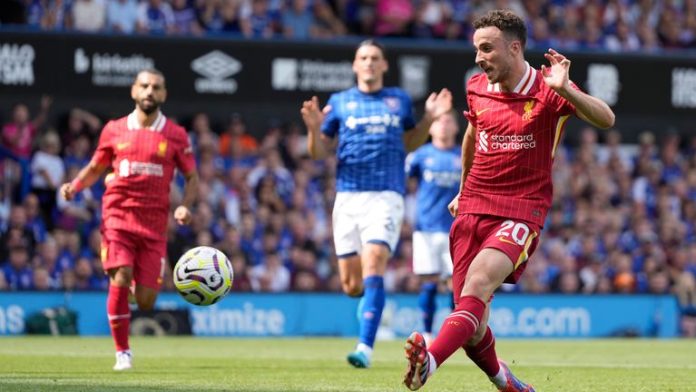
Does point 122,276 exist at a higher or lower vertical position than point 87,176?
lower

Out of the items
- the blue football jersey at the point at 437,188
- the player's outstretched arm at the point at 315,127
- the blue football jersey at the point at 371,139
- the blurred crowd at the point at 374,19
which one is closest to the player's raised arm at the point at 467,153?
the player's outstretched arm at the point at 315,127

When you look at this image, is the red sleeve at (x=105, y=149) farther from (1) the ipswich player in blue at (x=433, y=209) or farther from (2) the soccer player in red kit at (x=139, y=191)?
(1) the ipswich player in blue at (x=433, y=209)

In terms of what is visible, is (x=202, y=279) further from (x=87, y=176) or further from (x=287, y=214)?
(x=287, y=214)

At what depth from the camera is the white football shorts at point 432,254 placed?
14844mm

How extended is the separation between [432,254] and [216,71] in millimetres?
7372

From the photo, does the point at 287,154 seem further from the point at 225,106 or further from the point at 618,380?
the point at 618,380

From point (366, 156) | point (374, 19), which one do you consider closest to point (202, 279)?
point (366, 156)

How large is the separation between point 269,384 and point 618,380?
106 inches

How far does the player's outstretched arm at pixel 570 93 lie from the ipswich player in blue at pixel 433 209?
24.4ft

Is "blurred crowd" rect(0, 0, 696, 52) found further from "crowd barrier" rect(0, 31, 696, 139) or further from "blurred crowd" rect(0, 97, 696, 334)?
"blurred crowd" rect(0, 97, 696, 334)

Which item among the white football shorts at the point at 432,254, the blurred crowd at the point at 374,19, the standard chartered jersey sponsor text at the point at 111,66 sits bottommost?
the white football shorts at the point at 432,254

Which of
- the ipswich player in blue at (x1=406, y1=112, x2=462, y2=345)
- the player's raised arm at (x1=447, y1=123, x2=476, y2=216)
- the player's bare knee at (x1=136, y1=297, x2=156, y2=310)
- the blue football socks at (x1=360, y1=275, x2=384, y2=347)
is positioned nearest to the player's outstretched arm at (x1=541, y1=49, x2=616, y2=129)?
the player's raised arm at (x1=447, y1=123, x2=476, y2=216)

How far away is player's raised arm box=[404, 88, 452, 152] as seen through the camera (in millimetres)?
11188

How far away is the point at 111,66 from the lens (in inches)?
803
